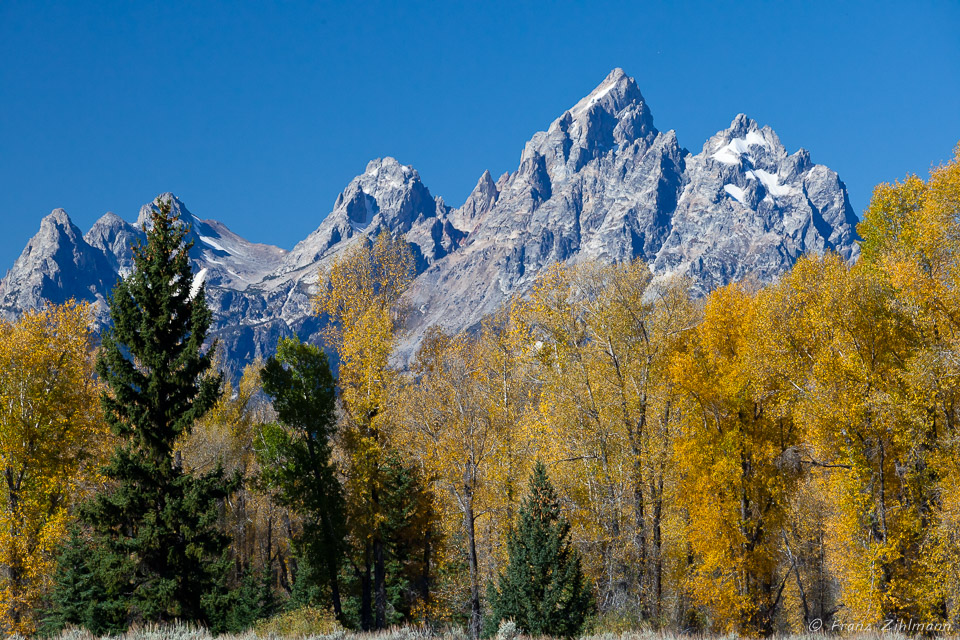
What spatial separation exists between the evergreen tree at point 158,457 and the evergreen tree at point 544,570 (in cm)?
920

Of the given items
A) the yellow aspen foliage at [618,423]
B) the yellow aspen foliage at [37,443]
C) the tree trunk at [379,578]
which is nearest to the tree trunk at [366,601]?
the tree trunk at [379,578]

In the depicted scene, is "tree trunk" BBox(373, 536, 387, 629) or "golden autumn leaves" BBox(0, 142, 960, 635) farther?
"tree trunk" BBox(373, 536, 387, 629)

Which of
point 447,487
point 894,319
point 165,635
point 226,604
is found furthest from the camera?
point 447,487

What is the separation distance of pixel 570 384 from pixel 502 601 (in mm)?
8505

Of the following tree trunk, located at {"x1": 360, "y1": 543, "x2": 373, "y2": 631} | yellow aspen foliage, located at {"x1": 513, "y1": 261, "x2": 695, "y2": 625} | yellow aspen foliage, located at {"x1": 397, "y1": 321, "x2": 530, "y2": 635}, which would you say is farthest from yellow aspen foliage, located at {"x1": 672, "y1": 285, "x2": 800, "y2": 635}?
tree trunk, located at {"x1": 360, "y1": 543, "x2": 373, "y2": 631}

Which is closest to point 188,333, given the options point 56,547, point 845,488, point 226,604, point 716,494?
point 226,604

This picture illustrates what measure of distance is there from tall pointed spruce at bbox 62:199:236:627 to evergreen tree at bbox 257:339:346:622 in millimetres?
6845

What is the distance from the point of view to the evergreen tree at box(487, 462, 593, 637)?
67.2 ft

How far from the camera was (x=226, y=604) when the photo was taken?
21.8 m

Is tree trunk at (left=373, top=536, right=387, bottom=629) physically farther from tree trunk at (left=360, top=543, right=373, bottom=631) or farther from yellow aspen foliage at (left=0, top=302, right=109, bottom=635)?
yellow aspen foliage at (left=0, top=302, right=109, bottom=635)

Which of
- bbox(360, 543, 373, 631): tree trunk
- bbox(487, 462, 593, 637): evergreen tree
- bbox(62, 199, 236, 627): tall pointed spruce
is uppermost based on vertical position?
bbox(62, 199, 236, 627): tall pointed spruce

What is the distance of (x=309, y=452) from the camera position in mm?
28938

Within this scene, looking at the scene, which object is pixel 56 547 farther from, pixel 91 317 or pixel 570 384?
pixel 570 384

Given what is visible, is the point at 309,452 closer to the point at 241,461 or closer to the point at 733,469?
the point at 241,461
